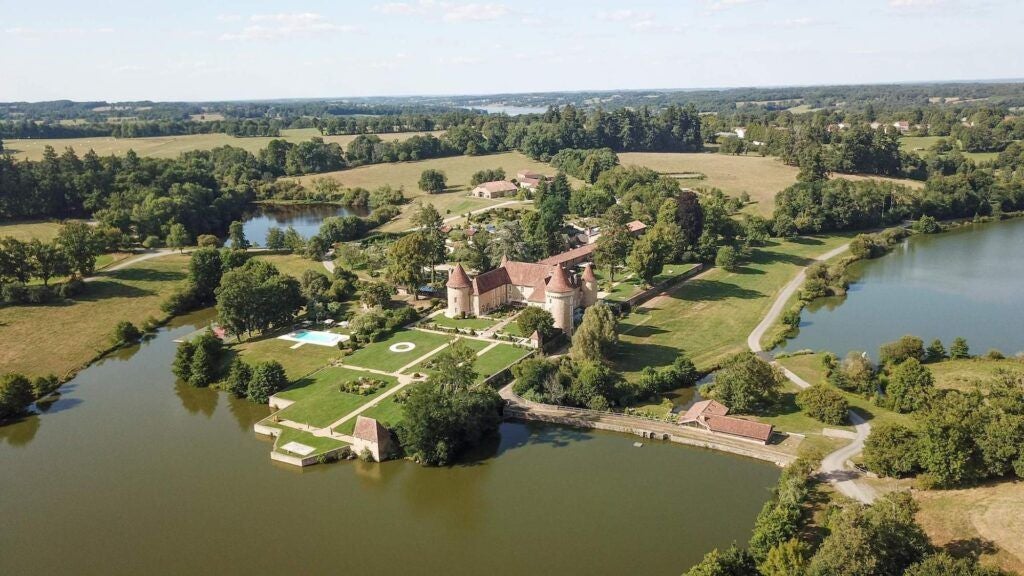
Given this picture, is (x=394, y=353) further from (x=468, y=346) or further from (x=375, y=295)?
(x=375, y=295)

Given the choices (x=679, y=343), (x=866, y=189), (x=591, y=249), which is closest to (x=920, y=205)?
(x=866, y=189)

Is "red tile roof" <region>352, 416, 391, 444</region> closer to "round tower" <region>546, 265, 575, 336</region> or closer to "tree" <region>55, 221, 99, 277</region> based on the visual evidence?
"round tower" <region>546, 265, 575, 336</region>

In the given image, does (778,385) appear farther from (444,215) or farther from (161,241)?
(161,241)

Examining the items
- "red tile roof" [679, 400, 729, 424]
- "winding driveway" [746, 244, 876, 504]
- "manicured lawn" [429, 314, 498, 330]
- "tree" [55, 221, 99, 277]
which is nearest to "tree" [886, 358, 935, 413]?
"winding driveway" [746, 244, 876, 504]

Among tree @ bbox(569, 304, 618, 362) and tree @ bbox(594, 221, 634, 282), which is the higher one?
tree @ bbox(594, 221, 634, 282)

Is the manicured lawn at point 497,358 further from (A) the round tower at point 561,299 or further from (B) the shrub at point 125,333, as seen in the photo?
(B) the shrub at point 125,333

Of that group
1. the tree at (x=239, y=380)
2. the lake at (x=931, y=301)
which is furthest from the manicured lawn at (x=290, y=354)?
the lake at (x=931, y=301)

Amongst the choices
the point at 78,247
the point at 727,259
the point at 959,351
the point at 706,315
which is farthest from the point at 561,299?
the point at 78,247

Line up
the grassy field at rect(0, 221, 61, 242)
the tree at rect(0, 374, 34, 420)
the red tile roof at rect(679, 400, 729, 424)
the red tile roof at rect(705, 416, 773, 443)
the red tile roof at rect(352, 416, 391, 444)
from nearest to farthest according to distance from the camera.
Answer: the red tile roof at rect(352, 416, 391, 444) < the red tile roof at rect(705, 416, 773, 443) < the red tile roof at rect(679, 400, 729, 424) < the tree at rect(0, 374, 34, 420) < the grassy field at rect(0, 221, 61, 242)
